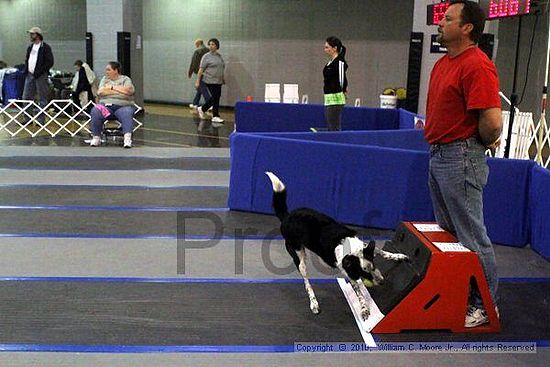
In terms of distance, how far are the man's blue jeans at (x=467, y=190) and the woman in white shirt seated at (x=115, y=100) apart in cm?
748

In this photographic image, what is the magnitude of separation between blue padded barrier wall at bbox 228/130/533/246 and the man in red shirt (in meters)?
1.82

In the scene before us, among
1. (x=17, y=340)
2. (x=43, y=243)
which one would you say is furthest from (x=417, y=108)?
(x=17, y=340)

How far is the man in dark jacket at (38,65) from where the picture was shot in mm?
13008

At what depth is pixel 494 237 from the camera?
17.7ft

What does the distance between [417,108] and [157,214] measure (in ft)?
22.2

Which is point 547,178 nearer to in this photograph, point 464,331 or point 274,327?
point 464,331

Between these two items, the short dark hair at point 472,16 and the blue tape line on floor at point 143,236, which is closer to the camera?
the short dark hair at point 472,16

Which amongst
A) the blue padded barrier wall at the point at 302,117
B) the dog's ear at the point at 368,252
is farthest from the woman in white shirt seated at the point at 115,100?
the dog's ear at the point at 368,252

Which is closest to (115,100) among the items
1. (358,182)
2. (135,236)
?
(135,236)

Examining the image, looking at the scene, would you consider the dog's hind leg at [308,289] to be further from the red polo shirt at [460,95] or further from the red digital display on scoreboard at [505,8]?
the red digital display on scoreboard at [505,8]

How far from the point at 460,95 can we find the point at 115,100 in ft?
25.7

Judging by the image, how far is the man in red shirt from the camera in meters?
3.31

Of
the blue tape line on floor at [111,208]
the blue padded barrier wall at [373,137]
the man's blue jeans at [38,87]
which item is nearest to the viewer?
the blue tape line on floor at [111,208]

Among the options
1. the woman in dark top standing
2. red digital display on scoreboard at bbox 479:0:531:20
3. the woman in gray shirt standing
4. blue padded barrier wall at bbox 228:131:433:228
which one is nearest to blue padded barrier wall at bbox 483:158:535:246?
blue padded barrier wall at bbox 228:131:433:228
